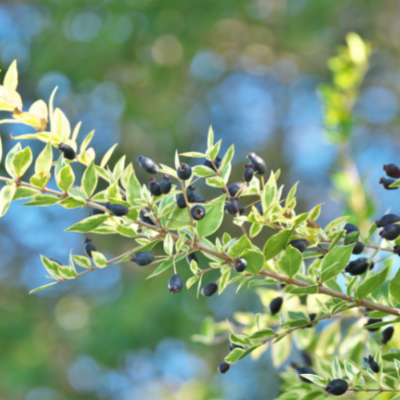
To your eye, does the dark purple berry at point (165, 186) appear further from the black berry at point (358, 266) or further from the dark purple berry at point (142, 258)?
the black berry at point (358, 266)

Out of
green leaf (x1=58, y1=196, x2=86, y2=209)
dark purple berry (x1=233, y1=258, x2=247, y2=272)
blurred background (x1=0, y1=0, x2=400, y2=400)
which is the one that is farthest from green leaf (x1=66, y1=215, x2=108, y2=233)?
blurred background (x1=0, y1=0, x2=400, y2=400)

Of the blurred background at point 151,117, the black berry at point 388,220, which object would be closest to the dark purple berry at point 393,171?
the black berry at point 388,220

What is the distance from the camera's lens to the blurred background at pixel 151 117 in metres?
2.88

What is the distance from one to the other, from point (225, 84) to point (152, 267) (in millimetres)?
1725

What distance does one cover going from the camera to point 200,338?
66cm

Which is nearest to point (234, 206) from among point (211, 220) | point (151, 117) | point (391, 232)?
point (211, 220)

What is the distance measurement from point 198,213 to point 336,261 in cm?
12

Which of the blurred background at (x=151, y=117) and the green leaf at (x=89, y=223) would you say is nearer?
the green leaf at (x=89, y=223)

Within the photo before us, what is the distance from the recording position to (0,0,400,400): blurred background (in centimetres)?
288

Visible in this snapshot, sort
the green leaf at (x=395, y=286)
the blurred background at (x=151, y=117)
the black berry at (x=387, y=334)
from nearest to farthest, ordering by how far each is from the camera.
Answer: the green leaf at (x=395, y=286) → the black berry at (x=387, y=334) → the blurred background at (x=151, y=117)

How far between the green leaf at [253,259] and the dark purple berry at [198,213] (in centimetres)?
5

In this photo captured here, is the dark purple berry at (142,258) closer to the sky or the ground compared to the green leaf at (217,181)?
closer to the ground

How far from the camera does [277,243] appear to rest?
373 mm

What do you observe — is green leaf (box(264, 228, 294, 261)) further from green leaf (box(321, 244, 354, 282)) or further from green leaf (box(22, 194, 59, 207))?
green leaf (box(22, 194, 59, 207))
